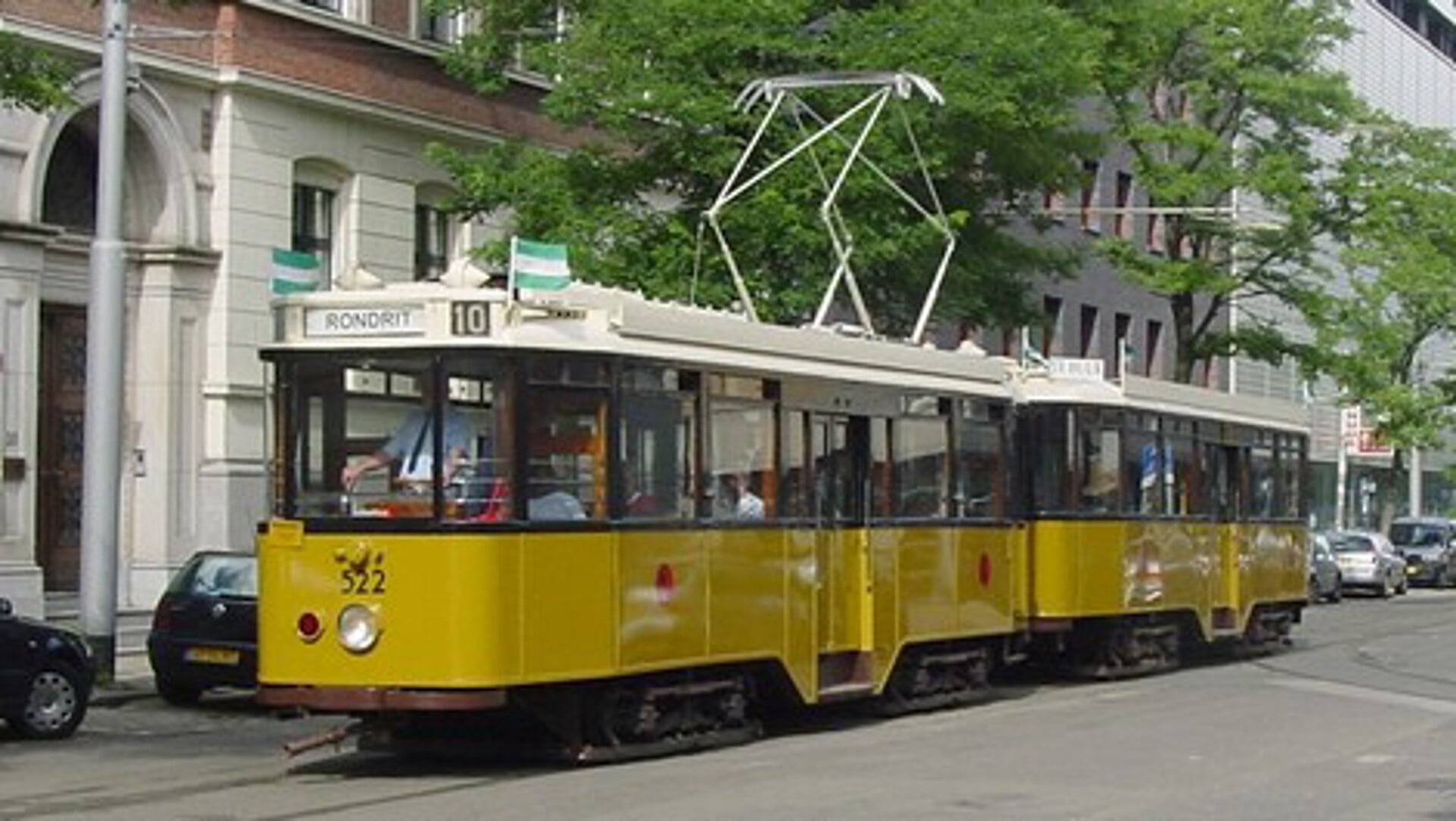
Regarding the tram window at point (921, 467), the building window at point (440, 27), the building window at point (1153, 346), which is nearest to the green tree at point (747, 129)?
the building window at point (440, 27)

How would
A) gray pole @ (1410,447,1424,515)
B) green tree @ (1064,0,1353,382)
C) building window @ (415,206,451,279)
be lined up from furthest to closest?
gray pole @ (1410,447,1424,515)
green tree @ (1064,0,1353,382)
building window @ (415,206,451,279)

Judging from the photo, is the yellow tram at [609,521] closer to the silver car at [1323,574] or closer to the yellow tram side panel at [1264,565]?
the yellow tram side panel at [1264,565]

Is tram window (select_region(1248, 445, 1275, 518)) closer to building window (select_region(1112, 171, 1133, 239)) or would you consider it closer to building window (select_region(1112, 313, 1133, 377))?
building window (select_region(1112, 171, 1133, 239))

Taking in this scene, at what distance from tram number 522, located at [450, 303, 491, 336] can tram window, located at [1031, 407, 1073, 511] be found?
9625 millimetres

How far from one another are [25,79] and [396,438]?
15.6 ft

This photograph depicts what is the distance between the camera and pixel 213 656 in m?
21.0

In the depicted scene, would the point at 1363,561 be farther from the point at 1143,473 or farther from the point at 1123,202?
the point at 1143,473

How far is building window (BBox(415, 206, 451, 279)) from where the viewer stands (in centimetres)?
3334

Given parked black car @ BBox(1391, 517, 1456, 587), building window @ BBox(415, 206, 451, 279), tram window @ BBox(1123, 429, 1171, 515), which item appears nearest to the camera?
tram window @ BBox(1123, 429, 1171, 515)

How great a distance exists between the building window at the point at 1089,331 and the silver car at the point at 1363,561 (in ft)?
24.7

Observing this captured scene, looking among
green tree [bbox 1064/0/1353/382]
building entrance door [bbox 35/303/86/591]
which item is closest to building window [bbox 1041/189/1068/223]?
green tree [bbox 1064/0/1353/382]

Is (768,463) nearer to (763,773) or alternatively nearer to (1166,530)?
(763,773)

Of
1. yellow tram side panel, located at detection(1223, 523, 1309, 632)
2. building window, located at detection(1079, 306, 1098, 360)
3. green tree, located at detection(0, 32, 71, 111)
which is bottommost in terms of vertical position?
yellow tram side panel, located at detection(1223, 523, 1309, 632)

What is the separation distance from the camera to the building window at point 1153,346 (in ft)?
201
